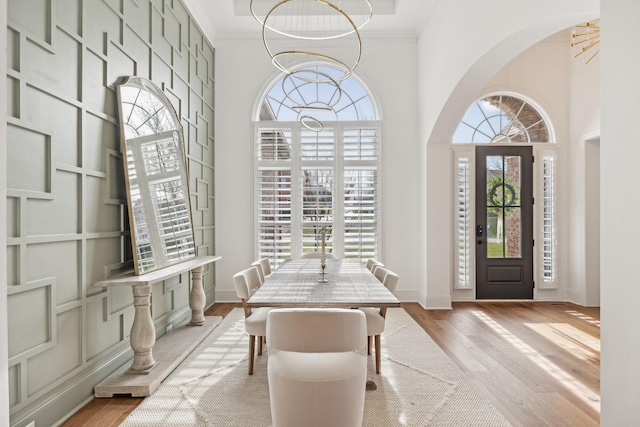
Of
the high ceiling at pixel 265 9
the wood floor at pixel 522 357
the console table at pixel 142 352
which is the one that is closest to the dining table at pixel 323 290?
the console table at pixel 142 352

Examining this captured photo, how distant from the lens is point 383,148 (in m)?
5.62

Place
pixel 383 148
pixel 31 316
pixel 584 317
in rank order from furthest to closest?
1. pixel 383 148
2. pixel 584 317
3. pixel 31 316

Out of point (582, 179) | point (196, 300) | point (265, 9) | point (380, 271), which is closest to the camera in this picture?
point (380, 271)

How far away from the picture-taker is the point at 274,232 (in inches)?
222

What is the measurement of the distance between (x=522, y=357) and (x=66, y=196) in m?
3.68

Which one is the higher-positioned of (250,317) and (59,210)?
(59,210)

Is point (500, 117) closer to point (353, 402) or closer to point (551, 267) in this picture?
point (551, 267)

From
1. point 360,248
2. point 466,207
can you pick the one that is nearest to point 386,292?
point 360,248

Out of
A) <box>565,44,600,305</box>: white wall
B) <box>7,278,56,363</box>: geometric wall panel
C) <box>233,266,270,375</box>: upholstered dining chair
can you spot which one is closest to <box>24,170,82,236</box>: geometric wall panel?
<box>7,278,56,363</box>: geometric wall panel

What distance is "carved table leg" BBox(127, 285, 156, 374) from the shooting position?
2803 millimetres

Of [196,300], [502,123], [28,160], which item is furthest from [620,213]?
[502,123]

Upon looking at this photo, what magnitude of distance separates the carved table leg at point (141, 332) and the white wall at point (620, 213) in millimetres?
2663

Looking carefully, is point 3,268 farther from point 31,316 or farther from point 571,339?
point 571,339

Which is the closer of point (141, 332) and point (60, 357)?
point (60, 357)
